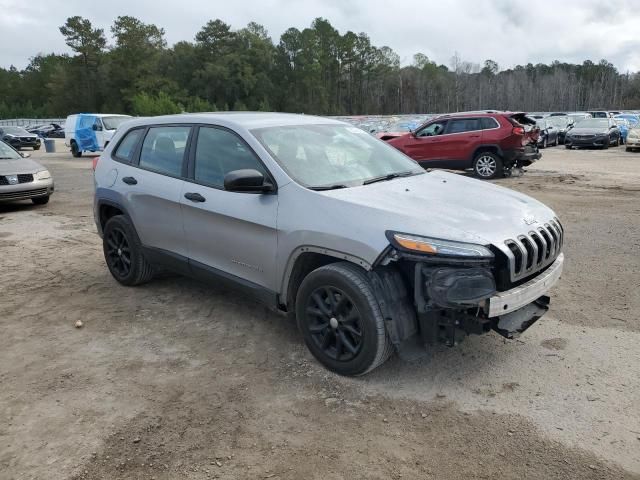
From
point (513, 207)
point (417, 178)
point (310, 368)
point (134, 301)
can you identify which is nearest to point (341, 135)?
point (417, 178)

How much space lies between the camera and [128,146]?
209 inches

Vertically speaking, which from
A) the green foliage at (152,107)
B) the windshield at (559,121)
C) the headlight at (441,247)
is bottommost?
the headlight at (441,247)

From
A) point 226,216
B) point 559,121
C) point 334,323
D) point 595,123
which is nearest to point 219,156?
A: point 226,216

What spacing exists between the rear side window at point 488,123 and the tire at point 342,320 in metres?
11.5

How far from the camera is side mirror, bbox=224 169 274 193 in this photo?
3.62 m

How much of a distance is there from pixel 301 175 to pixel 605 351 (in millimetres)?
2603

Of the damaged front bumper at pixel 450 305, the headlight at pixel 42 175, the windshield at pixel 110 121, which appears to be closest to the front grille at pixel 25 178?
the headlight at pixel 42 175

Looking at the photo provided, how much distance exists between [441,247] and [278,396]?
4.62 feet

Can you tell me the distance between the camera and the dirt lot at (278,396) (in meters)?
2.76

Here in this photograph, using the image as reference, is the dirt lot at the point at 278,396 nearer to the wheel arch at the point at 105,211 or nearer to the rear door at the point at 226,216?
the rear door at the point at 226,216

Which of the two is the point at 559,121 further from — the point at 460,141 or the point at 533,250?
the point at 533,250

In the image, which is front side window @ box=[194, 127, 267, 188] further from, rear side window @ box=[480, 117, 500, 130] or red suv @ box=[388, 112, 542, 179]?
rear side window @ box=[480, 117, 500, 130]

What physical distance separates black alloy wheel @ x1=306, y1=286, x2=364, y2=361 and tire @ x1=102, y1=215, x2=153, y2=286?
7.50ft

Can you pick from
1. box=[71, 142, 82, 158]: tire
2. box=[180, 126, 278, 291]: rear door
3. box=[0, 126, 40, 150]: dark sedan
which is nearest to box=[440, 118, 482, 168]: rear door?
box=[180, 126, 278, 291]: rear door
